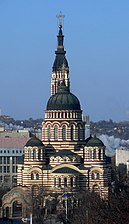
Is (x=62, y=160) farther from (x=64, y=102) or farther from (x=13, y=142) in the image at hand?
(x=13, y=142)

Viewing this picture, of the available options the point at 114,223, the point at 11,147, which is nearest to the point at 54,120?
the point at 11,147

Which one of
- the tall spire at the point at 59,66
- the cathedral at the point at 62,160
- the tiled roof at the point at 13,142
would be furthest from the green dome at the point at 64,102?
the tiled roof at the point at 13,142

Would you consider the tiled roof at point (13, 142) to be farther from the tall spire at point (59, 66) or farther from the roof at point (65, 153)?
the roof at point (65, 153)

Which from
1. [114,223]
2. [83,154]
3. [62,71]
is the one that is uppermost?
[62,71]

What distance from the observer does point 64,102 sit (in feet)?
234

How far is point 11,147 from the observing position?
300 feet

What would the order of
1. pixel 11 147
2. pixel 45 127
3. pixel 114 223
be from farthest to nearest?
pixel 11 147
pixel 45 127
pixel 114 223

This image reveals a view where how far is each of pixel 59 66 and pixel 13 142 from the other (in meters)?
10.0

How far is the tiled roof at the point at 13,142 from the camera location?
91.8 m

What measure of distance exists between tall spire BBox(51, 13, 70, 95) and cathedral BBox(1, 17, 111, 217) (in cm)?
1080

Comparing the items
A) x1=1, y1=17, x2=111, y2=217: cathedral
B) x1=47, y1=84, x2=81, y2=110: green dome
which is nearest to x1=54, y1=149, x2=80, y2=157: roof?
x1=1, y1=17, x2=111, y2=217: cathedral

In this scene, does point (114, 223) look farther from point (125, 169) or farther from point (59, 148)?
point (125, 169)

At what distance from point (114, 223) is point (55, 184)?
31.8m

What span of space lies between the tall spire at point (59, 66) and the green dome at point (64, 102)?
10.2m
